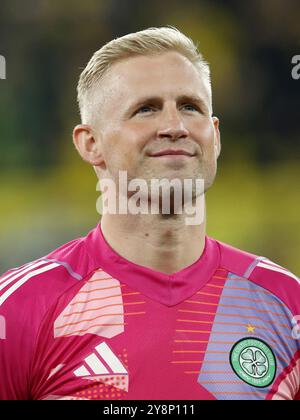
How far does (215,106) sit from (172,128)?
189 inches

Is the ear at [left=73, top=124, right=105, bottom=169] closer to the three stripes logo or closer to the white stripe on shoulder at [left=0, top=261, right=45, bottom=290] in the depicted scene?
the white stripe on shoulder at [left=0, top=261, right=45, bottom=290]

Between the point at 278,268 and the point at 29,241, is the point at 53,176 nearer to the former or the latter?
the point at 29,241

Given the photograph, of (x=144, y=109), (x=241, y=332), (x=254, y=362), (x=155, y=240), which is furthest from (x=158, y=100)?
(x=254, y=362)

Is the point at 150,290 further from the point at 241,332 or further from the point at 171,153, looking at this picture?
the point at 171,153

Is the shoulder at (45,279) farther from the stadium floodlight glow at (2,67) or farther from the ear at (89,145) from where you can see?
the stadium floodlight glow at (2,67)

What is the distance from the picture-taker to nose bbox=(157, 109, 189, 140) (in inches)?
97.3

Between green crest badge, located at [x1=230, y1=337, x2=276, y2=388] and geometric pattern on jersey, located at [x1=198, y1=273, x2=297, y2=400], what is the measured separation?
0.05 feet

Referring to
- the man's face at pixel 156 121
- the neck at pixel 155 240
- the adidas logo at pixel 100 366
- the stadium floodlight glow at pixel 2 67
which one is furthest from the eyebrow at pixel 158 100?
the stadium floodlight glow at pixel 2 67

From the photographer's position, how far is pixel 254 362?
97.1 inches

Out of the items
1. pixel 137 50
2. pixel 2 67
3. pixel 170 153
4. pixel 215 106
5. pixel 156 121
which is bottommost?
pixel 170 153

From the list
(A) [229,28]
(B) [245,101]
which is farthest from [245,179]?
(A) [229,28]

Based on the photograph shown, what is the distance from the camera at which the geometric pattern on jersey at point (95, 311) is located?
2436 millimetres
